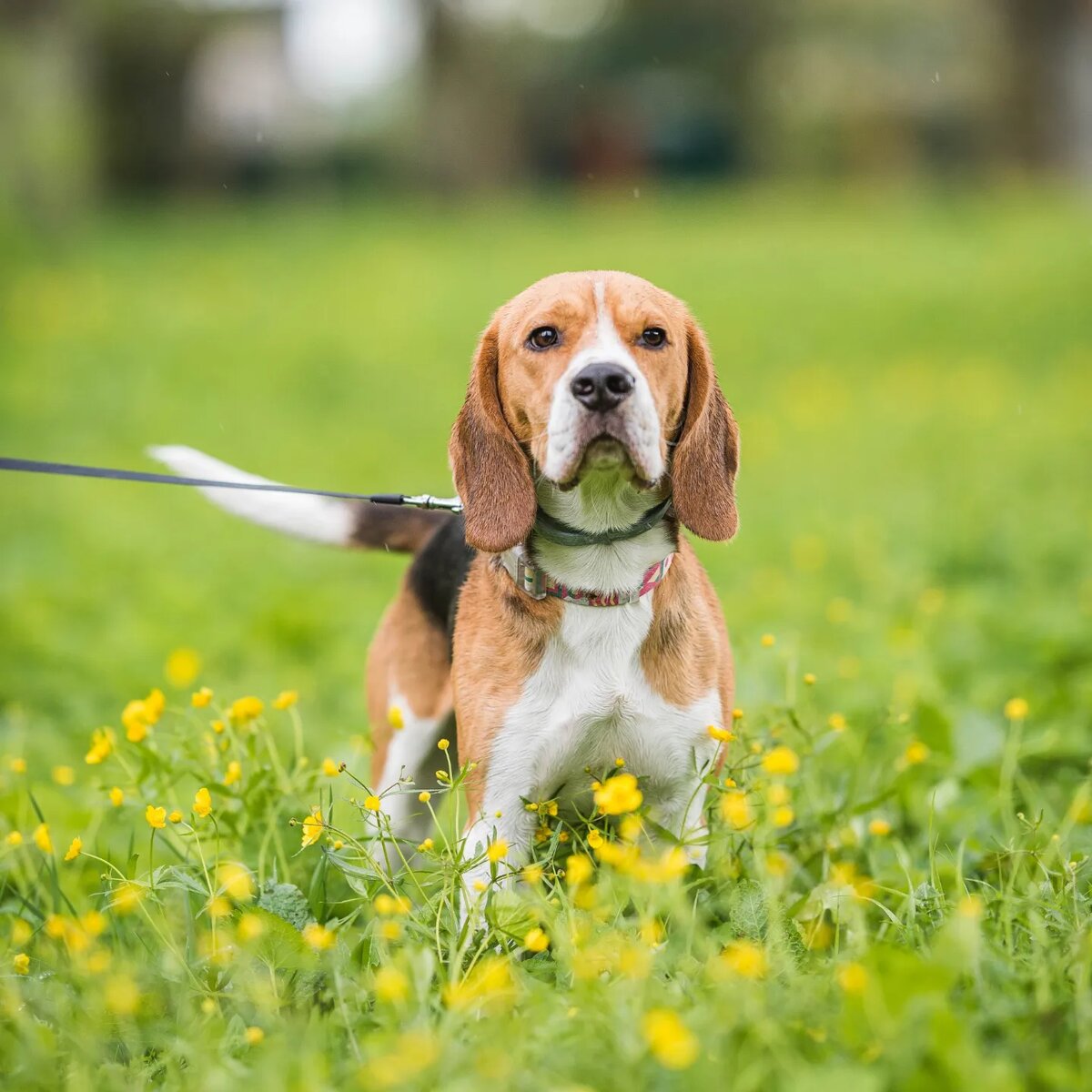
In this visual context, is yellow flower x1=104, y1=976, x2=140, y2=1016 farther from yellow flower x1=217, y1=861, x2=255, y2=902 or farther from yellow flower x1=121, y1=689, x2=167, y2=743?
yellow flower x1=121, y1=689, x2=167, y2=743

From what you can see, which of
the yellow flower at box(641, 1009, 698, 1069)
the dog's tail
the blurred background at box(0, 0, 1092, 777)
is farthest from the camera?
the blurred background at box(0, 0, 1092, 777)

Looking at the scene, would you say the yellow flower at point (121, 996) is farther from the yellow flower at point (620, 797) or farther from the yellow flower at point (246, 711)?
the yellow flower at point (246, 711)

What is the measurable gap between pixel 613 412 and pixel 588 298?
0.31 meters

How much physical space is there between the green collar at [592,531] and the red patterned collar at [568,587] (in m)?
0.07

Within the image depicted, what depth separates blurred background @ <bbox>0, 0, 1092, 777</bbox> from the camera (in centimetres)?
557

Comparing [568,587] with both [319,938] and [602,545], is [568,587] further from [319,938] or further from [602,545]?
[319,938]

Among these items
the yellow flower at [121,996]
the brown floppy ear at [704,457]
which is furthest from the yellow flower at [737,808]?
the yellow flower at [121,996]

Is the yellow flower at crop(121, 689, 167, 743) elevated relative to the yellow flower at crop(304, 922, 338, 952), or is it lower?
elevated

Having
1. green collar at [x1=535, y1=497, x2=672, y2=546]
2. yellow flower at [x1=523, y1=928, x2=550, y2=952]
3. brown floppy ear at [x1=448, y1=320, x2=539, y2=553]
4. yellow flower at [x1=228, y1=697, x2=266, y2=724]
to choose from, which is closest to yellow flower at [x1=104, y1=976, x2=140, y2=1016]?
yellow flower at [x1=523, y1=928, x2=550, y2=952]

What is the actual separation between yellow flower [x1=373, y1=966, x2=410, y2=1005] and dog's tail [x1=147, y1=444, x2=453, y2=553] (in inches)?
56.5

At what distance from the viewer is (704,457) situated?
2840 millimetres

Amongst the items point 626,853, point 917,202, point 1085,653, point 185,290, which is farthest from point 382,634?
point 917,202

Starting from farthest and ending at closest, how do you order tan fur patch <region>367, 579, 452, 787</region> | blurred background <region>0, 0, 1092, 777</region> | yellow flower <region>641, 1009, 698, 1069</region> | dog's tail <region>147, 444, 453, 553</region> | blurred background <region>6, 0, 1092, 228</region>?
blurred background <region>6, 0, 1092, 228</region>
blurred background <region>0, 0, 1092, 777</region>
dog's tail <region>147, 444, 453, 553</region>
tan fur patch <region>367, 579, 452, 787</region>
yellow flower <region>641, 1009, 698, 1069</region>

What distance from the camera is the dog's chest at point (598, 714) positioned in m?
2.76
